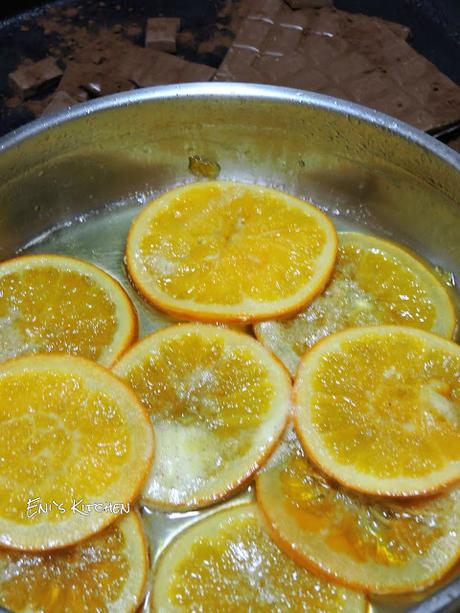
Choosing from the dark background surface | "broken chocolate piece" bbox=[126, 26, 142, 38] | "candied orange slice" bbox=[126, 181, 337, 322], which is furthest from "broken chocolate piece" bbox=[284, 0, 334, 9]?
"candied orange slice" bbox=[126, 181, 337, 322]

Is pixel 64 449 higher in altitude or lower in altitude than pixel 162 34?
lower

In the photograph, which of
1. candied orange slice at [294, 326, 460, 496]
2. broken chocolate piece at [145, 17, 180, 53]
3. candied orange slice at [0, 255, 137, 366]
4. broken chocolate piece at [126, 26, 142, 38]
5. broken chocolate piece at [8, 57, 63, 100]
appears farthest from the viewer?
broken chocolate piece at [126, 26, 142, 38]

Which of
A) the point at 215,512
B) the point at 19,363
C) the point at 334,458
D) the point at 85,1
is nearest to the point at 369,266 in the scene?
the point at 334,458

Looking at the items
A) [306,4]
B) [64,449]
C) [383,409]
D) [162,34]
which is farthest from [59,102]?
[383,409]

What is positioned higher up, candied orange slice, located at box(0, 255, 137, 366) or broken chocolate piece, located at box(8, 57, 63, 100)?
broken chocolate piece, located at box(8, 57, 63, 100)

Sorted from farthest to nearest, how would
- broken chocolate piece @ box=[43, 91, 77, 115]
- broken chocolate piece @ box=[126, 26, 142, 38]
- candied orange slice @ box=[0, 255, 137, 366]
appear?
broken chocolate piece @ box=[126, 26, 142, 38], broken chocolate piece @ box=[43, 91, 77, 115], candied orange slice @ box=[0, 255, 137, 366]

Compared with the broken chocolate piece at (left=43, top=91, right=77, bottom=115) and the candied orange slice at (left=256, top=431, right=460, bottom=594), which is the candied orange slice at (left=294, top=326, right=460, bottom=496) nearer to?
the candied orange slice at (left=256, top=431, right=460, bottom=594)

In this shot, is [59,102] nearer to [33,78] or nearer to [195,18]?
[33,78]
